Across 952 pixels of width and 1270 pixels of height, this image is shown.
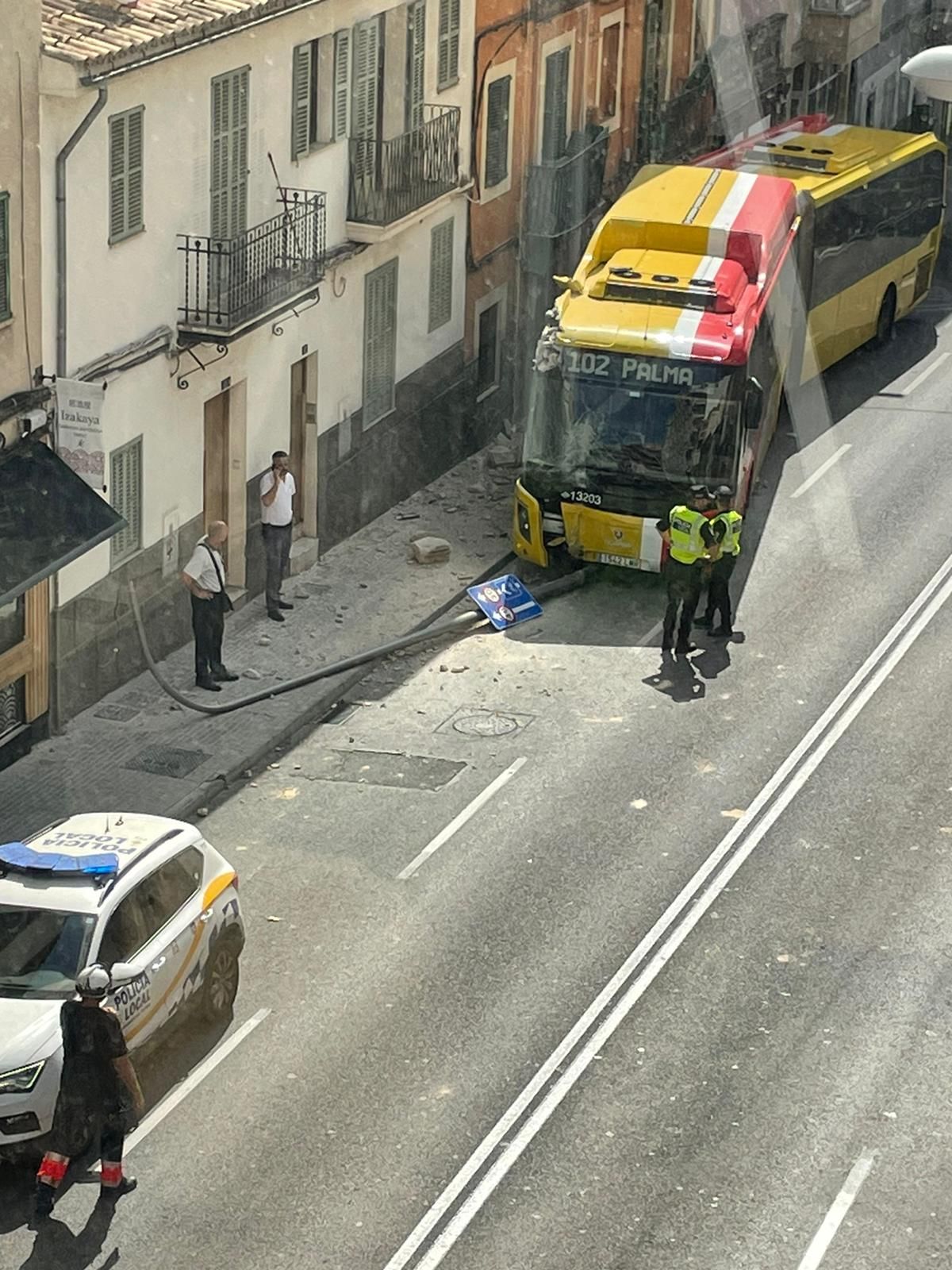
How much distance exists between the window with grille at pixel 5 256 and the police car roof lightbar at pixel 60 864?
19.8ft

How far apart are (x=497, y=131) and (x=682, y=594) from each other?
932 centimetres

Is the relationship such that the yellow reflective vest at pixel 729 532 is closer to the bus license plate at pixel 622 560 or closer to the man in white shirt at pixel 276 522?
the bus license plate at pixel 622 560

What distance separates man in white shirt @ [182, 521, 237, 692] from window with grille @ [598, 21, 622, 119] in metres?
14.2

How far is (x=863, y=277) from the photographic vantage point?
3444 cm

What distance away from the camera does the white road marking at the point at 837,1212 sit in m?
13.6

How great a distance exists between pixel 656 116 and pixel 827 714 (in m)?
17.1

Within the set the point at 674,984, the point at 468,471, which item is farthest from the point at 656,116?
the point at 674,984

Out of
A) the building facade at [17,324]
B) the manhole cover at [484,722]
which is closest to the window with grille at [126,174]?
the building facade at [17,324]

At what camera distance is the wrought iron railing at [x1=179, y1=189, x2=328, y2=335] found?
75.3ft

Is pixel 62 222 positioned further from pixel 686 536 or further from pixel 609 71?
pixel 609 71

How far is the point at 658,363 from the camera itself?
2577cm

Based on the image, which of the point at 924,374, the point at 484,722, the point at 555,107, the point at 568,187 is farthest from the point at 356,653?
the point at 924,374

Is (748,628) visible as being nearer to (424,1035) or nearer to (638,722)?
(638,722)

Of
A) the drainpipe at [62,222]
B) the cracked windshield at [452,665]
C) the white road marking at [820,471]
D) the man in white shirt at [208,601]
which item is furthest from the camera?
the white road marking at [820,471]
